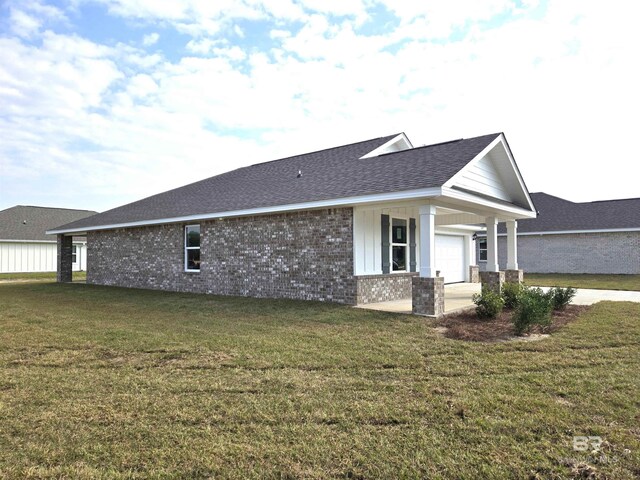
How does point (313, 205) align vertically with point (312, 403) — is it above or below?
above

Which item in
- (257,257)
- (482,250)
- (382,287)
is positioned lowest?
(382,287)

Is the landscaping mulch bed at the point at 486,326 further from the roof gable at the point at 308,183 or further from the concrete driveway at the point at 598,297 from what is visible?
the roof gable at the point at 308,183

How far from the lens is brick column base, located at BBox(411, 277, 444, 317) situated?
9422 millimetres

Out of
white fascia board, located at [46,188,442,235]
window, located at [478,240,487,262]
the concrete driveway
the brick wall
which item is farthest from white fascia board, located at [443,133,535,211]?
window, located at [478,240,487,262]

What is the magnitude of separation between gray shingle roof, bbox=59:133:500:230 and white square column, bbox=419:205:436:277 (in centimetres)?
71

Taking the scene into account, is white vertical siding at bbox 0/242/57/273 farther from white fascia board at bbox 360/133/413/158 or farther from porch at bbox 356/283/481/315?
porch at bbox 356/283/481/315

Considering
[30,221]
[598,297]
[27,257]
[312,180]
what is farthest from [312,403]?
[30,221]

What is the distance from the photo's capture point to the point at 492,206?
11852 mm

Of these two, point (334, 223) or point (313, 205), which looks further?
point (334, 223)

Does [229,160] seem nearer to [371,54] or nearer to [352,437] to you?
[371,54]

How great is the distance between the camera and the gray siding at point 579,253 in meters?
24.0

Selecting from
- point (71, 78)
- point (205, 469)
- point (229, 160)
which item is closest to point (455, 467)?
point (205, 469)

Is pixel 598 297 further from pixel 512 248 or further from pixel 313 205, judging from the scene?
pixel 313 205

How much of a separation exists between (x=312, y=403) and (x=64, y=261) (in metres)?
22.4
